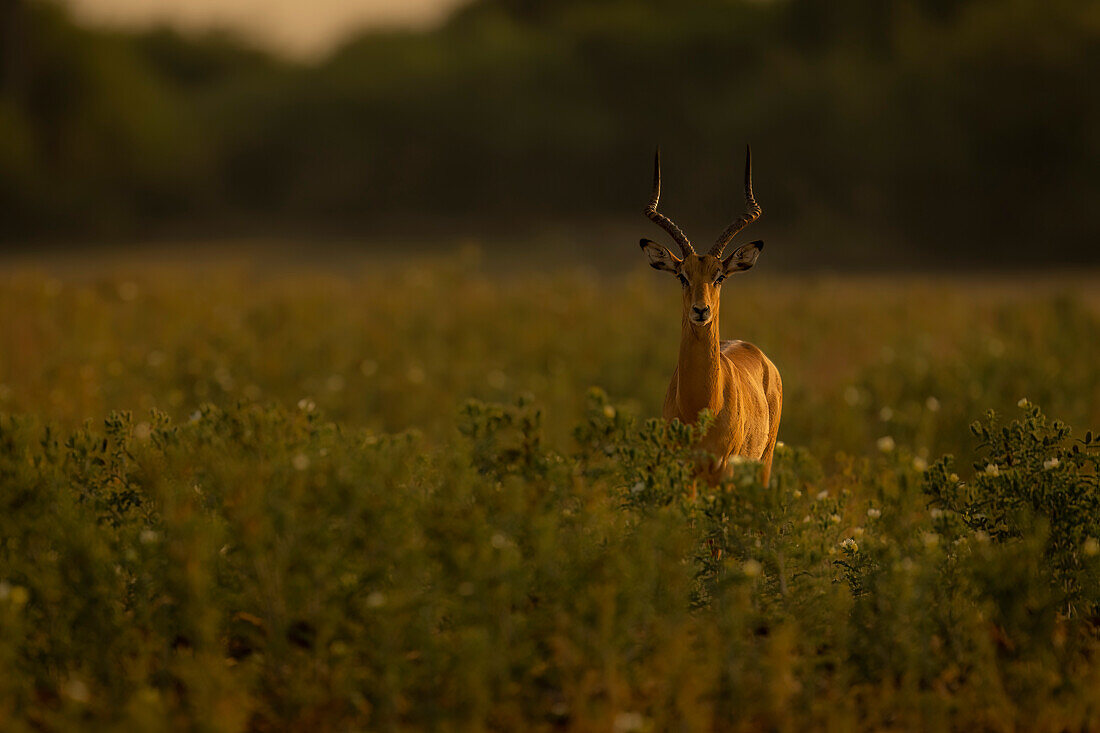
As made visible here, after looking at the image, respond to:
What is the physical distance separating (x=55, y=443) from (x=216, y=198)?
1077 inches

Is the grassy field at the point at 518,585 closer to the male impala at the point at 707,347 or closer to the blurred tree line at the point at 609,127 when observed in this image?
the male impala at the point at 707,347

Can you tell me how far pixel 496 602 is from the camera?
181 inches

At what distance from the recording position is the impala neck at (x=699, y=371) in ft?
22.2

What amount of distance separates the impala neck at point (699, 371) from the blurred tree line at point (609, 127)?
61.2 feet

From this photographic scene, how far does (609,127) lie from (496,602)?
26.6 metres

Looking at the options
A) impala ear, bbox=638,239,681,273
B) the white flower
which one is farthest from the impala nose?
the white flower

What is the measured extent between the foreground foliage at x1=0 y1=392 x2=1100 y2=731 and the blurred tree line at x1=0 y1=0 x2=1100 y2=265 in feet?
66.2

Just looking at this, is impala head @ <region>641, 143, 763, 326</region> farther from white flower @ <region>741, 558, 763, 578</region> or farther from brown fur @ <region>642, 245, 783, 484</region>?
white flower @ <region>741, 558, 763, 578</region>

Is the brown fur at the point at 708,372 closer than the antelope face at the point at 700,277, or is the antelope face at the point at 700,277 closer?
the antelope face at the point at 700,277

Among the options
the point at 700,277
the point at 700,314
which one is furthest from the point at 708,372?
the point at 700,277

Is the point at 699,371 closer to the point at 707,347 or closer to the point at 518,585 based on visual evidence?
the point at 707,347

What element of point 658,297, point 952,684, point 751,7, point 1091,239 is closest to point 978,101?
point 1091,239

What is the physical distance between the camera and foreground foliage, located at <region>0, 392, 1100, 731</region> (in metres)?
4.55

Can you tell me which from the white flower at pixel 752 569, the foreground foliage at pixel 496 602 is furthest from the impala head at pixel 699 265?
the white flower at pixel 752 569
